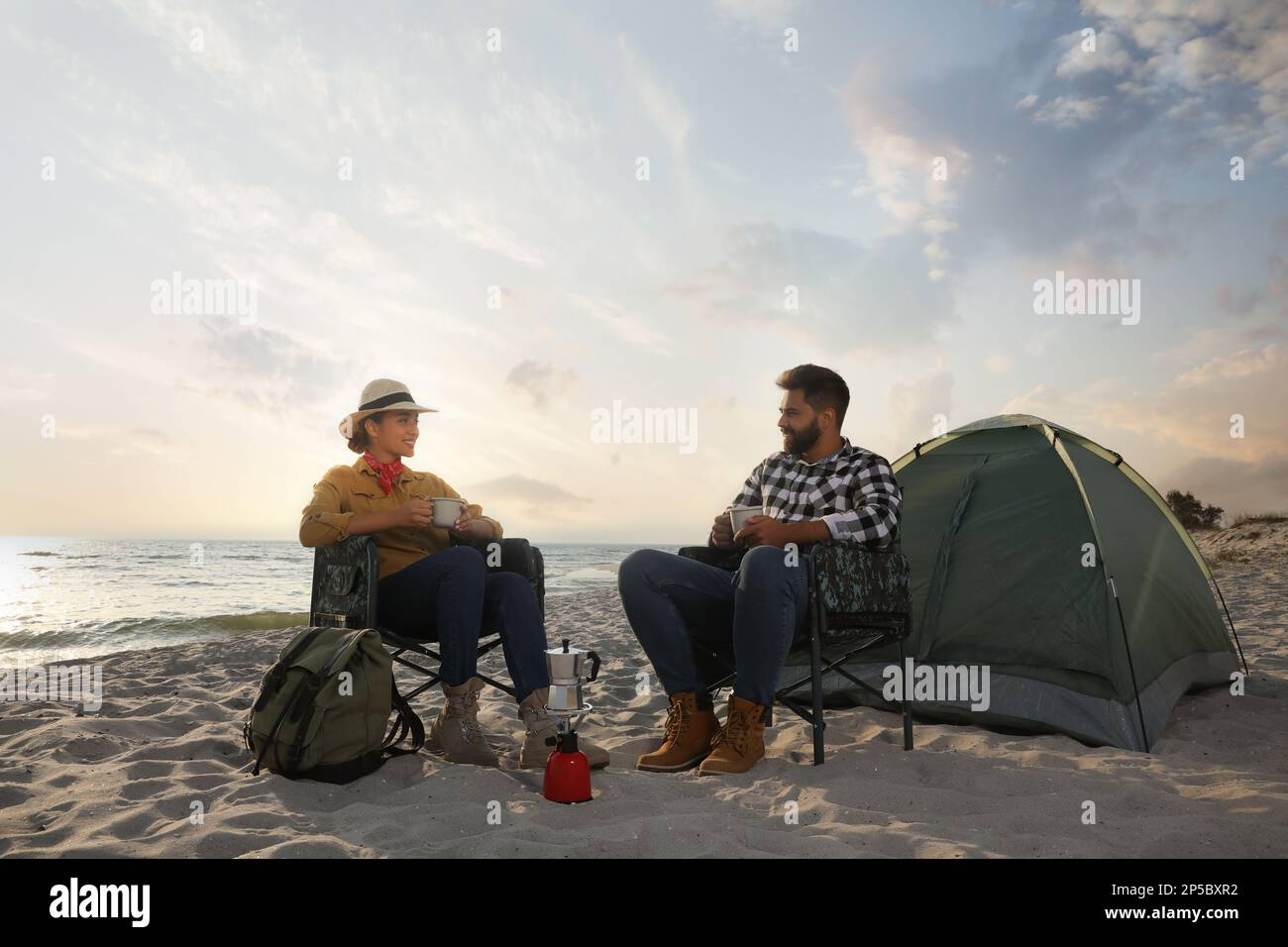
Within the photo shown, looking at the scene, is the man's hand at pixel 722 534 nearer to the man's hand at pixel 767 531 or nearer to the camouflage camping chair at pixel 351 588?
the man's hand at pixel 767 531

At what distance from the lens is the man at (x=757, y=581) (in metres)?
2.86

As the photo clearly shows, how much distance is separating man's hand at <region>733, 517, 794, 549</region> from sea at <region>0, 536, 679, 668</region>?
8.31 ft

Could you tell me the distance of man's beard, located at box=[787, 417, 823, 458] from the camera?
3346mm

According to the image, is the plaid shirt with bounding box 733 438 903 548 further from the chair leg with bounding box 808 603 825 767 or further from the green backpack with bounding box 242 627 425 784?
the green backpack with bounding box 242 627 425 784

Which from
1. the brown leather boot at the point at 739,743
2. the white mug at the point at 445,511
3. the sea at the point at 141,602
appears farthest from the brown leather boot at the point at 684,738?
the sea at the point at 141,602

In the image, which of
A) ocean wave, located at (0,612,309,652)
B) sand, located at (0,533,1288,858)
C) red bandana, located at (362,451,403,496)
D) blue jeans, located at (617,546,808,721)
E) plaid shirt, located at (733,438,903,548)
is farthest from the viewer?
ocean wave, located at (0,612,309,652)

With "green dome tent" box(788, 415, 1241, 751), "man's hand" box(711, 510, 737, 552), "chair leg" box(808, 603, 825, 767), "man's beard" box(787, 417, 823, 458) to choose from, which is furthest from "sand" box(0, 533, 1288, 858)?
"man's beard" box(787, 417, 823, 458)

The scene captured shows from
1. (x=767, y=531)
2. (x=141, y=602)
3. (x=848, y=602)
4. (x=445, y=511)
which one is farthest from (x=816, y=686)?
(x=141, y=602)

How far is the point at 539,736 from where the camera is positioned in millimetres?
2889

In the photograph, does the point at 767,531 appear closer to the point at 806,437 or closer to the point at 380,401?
the point at 806,437

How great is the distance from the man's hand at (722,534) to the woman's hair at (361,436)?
1421 millimetres

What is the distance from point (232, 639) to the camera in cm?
680
